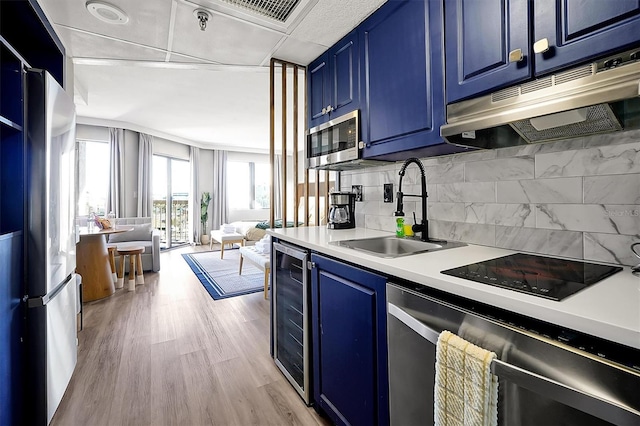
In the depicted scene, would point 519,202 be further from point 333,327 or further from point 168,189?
point 168,189

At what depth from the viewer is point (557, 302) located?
0.65 metres

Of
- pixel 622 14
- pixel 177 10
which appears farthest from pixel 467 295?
pixel 177 10

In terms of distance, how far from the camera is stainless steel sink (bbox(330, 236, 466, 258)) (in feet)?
4.82

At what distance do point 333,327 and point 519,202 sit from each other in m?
1.00

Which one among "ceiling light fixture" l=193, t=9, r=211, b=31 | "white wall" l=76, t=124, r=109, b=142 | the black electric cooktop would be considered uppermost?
"white wall" l=76, t=124, r=109, b=142

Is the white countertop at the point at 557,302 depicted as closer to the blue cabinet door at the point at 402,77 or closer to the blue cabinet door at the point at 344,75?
the blue cabinet door at the point at 402,77

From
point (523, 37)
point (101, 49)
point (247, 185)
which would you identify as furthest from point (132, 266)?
point (247, 185)

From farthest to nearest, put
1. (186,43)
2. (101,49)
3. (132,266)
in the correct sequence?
(132,266) < (101,49) < (186,43)

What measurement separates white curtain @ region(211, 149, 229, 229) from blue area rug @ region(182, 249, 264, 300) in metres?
2.13

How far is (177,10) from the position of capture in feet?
5.60

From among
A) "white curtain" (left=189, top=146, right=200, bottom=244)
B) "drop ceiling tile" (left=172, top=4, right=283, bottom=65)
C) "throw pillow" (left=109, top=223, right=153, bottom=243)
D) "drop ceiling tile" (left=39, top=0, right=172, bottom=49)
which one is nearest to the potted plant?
"white curtain" (left=189, top=146, right=200, bottom=244)

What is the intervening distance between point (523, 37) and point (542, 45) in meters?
0.10

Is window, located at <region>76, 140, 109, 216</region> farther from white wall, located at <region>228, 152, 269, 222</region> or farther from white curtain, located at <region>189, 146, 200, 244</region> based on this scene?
white wall, located at <region>228, 152, 269, 222</region>

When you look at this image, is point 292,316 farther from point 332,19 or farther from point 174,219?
point 174,219
